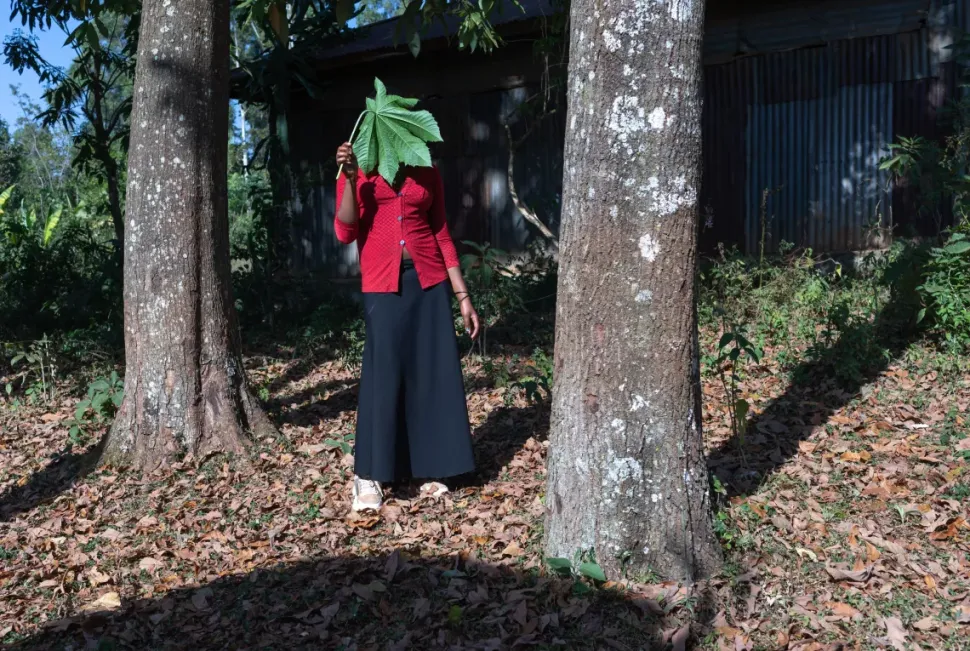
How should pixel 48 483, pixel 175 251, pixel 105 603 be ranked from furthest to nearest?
1. pixel 48 483
2. pixel 175 251
3. pixel 105 603

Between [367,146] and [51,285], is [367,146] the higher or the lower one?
the higher one

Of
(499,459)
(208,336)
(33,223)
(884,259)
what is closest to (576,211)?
(499,459)

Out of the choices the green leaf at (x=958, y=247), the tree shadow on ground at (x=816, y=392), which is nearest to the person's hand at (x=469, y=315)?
the tree shadow on ground at (x=816, y=392)

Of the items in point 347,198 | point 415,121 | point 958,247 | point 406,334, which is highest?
point 415,121

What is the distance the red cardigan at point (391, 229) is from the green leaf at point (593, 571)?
69.9 inches

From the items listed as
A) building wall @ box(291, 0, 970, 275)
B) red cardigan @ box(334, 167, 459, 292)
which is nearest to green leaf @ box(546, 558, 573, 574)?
red cardigan @ box(334, 167, 459, 292)

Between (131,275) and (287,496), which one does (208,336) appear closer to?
(131,275)

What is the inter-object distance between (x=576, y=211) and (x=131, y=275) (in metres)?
3.38

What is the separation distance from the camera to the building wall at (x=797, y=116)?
8.88m

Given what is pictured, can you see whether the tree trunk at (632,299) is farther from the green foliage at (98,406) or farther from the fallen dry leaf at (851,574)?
the green foliage at (98,406)

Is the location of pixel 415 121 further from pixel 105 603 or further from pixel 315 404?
pixel 315 404

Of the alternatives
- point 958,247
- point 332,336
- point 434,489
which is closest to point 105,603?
point 434,489

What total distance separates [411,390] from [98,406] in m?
3.25

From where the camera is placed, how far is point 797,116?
9570 millimetres
